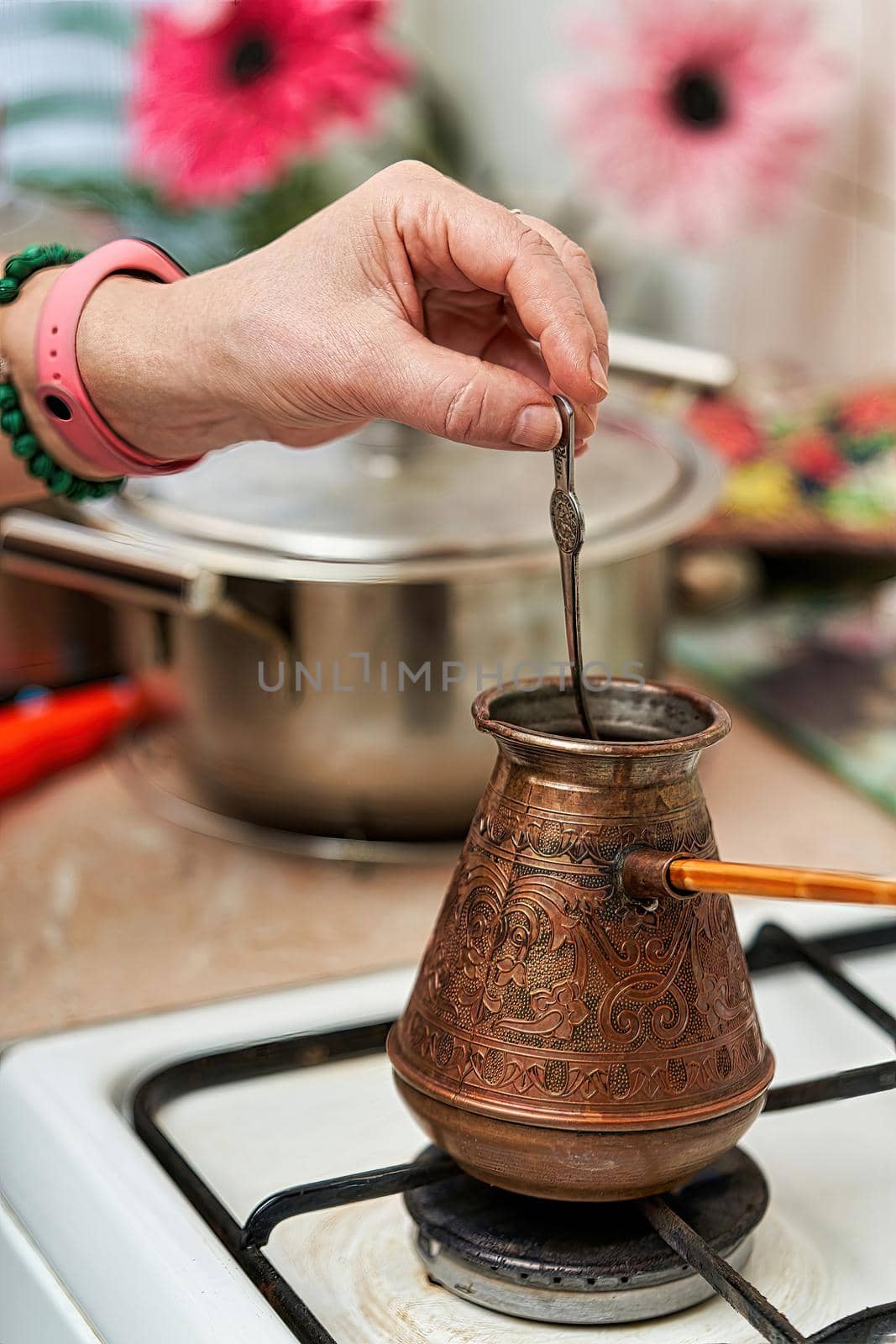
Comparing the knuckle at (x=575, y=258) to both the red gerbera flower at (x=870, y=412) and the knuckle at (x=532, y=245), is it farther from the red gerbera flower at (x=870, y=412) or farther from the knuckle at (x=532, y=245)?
the red gerbera flower at (x=870, y=412)

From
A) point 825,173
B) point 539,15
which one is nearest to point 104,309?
point 825,173

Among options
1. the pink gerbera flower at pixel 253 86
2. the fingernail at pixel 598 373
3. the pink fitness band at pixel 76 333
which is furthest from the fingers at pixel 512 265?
the pink gerbera flower at pixel 253 86

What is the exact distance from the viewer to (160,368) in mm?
573

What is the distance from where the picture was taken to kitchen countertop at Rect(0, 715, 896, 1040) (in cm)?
76

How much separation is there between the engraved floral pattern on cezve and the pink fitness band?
9.6 inches

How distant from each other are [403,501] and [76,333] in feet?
0.80

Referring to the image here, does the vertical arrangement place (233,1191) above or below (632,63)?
below

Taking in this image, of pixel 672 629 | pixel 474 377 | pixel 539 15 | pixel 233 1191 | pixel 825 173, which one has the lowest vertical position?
pixel 233 1191

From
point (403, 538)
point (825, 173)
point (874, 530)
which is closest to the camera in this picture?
point (403, 538)

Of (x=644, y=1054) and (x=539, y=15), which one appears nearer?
(x=644, y=1054)

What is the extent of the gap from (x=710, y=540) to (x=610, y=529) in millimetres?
271

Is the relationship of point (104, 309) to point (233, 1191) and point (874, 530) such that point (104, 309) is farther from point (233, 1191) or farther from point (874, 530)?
point (874, 530)

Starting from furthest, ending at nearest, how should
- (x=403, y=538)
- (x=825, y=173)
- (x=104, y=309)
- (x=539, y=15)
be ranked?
1. (x=539, y=15)
2. (x=825, y=173)
3. (x=403, y=538)
4. (x=104, y=309)

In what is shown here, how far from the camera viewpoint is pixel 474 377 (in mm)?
491
